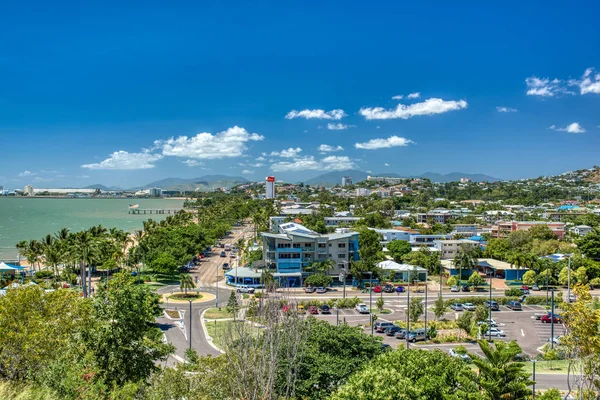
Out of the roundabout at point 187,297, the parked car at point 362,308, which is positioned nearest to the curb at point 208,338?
the roundabout at point 187,297

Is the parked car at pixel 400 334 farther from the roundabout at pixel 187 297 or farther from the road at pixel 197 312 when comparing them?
the roundabout at pixel 187 297

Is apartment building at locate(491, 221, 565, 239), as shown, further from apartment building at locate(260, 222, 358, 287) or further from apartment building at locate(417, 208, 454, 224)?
apartment building at locate(260, 222, 358, 287)

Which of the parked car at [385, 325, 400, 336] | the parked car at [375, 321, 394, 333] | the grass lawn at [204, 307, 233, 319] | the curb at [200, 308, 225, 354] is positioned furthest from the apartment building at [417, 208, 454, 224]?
the curb at [200, 308, 225, 354]

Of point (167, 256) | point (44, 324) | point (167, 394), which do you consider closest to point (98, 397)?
point (167, 394)

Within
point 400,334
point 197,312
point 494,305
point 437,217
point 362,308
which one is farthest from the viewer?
point 437,217

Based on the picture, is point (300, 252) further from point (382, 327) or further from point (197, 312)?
point (382, 327)

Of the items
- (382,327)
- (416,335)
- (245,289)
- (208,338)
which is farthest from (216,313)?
(416,335)
